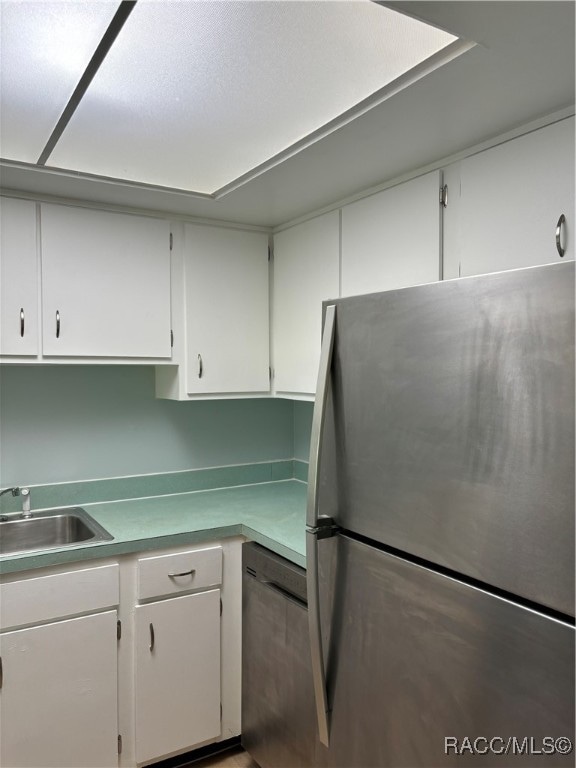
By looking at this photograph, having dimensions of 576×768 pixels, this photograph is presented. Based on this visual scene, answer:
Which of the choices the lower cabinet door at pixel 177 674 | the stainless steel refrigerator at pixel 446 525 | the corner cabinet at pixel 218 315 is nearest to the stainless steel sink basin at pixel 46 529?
the lower cabinet door at pixel 177 674

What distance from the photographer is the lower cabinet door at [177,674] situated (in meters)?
2.12

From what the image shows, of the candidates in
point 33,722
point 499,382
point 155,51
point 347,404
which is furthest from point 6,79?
point 33,722

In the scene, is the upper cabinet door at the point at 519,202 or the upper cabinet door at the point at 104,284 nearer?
the upper cabinet door at the point at 519,202

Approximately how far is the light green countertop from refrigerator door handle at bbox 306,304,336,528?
578 millimetres

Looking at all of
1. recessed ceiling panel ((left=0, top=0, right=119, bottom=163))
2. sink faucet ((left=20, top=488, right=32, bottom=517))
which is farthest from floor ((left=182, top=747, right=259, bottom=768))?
recessed ceiling panel ((left=0, top=0, right=119, bottom=163))

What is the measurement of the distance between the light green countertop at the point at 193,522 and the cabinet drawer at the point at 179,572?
5cm

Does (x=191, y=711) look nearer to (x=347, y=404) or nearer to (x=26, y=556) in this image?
(x=26, y=556)

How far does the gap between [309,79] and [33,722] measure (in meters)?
2.10

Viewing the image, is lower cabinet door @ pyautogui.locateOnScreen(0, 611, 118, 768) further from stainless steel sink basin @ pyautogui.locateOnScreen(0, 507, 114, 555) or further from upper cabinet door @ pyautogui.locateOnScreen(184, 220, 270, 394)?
upper cabinet door @ pyautogui.locateOnScreen(184, 220, 270, 394)

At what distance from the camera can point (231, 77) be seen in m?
1.38

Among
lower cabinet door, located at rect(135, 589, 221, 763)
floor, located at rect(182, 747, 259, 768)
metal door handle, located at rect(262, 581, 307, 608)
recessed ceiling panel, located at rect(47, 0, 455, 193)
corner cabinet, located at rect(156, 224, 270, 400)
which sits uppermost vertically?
recessed ceiling panel, located at rect(47, 0, 455, 193)

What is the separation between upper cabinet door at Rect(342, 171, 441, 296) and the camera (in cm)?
186

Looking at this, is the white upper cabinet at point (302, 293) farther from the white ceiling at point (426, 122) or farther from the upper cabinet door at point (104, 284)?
the upper cabinet door at point (104, 284)

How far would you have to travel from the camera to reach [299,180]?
6.77ft
